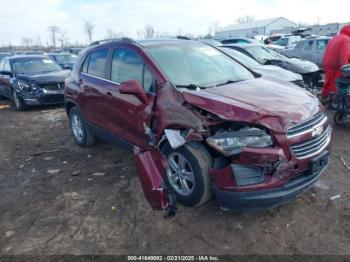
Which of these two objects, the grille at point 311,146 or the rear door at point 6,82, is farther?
the rear door at point 6,82

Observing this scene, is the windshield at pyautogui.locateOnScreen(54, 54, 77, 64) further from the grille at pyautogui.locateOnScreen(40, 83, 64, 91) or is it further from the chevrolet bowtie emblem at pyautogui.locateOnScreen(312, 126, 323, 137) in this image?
the chevrolet bowtie emblem at pyautogui.locateOnScreen(312, 126, 323, 137)

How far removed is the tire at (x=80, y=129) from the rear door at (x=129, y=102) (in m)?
1.08

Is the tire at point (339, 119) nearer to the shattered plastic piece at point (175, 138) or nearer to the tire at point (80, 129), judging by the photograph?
the shattered plastic piece at point (175, 138)

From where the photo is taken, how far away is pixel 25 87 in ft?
31.7

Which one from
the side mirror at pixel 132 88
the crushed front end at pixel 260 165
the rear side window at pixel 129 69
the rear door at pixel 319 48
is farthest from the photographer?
the rear door at pixel 319 48

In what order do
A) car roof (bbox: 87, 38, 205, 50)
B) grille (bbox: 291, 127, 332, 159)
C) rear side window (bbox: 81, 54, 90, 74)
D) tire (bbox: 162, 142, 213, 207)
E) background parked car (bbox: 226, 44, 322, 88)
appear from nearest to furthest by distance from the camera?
grille (bbox: 291, 127, 332, 159) < tire (bbox: 162, 142, 213, 207) < car roof (bbox: 87, 38, 205, 50) < rear side window (bbox: 81, 54, 90, 74) < background parked car (bbox: 226, 44, 322, 88)

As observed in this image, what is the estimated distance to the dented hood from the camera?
3.05m

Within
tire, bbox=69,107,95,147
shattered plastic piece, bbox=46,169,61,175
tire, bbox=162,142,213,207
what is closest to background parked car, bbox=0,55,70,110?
tire, bbox=69,107,95,147

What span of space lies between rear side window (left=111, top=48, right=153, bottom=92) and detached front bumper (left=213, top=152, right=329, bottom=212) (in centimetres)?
160

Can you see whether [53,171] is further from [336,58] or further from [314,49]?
[314,49]

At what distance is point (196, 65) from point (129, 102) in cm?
99

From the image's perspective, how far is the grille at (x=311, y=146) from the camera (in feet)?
10.1

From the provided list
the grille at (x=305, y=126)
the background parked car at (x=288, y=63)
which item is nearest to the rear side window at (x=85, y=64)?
the grille at (x=305, y=126)

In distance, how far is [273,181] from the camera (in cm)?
299
